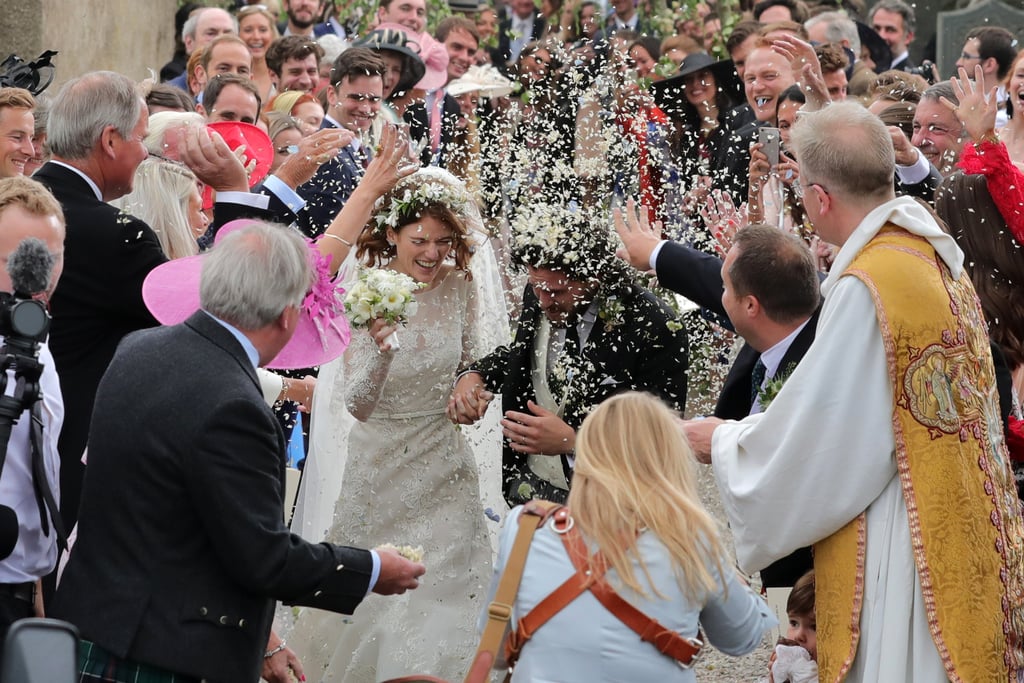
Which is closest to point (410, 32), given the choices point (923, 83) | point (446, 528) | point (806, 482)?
point (923, 83)

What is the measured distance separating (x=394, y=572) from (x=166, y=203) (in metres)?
2.67

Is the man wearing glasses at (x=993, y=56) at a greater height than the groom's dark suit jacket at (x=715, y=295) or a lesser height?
greater

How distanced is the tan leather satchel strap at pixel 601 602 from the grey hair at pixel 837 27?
314 inches

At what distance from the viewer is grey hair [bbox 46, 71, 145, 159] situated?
4883 millimetres

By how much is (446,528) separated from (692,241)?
171 cm

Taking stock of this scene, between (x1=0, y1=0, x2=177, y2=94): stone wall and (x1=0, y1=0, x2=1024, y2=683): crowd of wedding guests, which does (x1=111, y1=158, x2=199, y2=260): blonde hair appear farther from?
(x1=0, y1=0, x2=177, y2=94): stone wall

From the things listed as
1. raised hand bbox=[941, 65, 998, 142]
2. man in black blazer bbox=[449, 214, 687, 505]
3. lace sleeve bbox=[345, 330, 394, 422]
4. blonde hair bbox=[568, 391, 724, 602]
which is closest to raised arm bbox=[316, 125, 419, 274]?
lace sleeve bbox=[345, 330, 394, 422]

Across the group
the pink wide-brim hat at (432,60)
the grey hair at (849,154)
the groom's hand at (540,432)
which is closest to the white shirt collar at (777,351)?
the grey hair at (849,154)

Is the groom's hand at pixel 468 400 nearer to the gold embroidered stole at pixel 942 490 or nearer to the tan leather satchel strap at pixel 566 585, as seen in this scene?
the gold embroidered stole at pixel 942 490

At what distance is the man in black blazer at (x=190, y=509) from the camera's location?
342 cm

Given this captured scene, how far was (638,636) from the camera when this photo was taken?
11.5 feet

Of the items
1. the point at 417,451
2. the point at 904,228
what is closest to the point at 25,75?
the point at 417,451

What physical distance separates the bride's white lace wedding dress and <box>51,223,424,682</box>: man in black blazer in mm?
2576

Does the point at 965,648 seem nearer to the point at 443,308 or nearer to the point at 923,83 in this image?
the point at 443,308
